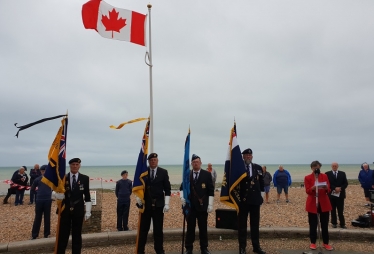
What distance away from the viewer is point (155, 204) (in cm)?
586

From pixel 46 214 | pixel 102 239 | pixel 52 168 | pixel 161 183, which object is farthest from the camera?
pixel 46 214

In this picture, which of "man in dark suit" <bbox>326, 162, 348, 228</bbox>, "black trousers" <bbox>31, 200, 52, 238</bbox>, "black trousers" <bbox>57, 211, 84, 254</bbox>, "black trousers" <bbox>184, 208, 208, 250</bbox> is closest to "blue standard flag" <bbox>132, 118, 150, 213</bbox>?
"black trousers" <bbox>184, 208, 208, 250</bbox>

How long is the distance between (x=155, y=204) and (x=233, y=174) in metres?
1.69

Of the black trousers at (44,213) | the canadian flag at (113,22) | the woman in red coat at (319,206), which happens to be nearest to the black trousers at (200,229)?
the woman in red coat at (319,206)

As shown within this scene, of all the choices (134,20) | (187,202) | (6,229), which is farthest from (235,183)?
(6,229)

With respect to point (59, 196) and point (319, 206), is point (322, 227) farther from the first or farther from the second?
point (59, 196)

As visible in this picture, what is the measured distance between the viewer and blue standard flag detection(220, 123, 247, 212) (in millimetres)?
5961

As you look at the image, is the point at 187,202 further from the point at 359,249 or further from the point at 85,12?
the point at 85,12

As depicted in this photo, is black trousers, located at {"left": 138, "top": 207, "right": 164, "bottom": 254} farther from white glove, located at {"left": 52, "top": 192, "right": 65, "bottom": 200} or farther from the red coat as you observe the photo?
the red coat

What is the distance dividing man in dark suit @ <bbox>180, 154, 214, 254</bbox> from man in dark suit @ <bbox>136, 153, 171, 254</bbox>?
44 centimetres

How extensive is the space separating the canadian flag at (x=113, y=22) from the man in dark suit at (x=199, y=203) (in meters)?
4.31

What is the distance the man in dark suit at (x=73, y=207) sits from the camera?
18.2 ft

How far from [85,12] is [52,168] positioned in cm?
481

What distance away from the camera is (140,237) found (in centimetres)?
579
